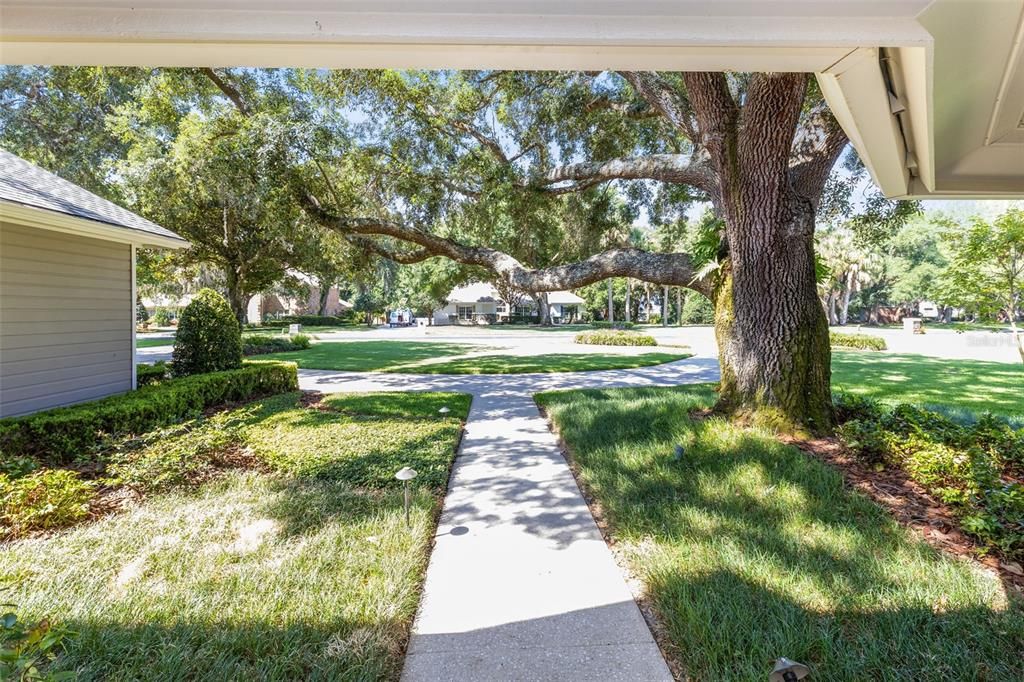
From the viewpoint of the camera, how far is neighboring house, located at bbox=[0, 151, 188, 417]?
17.2 ft

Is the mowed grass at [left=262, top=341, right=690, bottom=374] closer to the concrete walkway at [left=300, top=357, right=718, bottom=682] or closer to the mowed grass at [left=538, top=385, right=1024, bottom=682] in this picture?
the concrete walkway at [left=300, top=357, right=718, bottom=682]

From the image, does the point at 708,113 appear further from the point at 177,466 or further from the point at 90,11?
the point at 177,466

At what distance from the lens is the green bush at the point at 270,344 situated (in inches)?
677

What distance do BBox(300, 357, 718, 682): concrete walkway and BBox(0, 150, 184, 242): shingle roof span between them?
5.61 meters

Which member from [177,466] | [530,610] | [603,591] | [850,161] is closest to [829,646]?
[603,591]

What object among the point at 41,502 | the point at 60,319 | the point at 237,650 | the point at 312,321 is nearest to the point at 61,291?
the point at 60,319

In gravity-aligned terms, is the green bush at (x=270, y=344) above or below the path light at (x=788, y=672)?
above

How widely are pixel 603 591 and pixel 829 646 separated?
1082 millimetres

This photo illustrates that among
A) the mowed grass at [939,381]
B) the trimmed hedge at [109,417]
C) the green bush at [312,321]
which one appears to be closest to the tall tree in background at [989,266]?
the mowed grass at [939,381]

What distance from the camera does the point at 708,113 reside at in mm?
5391

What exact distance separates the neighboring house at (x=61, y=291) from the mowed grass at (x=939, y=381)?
39.9 feet

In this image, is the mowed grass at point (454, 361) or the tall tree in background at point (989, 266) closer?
the tall tree in background at point (989, 266)

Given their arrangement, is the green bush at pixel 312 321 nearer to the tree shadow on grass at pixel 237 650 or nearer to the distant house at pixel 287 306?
the distant house at pixel 287 306

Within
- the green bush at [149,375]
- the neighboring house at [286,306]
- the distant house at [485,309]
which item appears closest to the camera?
the green bush at [149,375]
